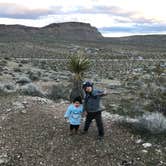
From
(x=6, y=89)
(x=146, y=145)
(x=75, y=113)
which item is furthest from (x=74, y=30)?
(x=146, y=145)

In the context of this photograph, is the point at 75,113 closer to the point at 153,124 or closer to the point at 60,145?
the point at 60,145

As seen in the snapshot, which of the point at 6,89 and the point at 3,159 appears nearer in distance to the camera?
the point at 3,159

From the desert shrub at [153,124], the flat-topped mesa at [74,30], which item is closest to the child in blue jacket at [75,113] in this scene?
the desert shrub at [153,124]

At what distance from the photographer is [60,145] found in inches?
358

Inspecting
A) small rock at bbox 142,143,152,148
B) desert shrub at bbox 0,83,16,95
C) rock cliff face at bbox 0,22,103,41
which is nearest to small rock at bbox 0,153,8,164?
small rock at bbox 142,143,152,148

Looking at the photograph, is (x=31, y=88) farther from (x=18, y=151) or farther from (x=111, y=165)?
(x=111, y=165)

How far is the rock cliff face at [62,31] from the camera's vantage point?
12988 centimetres

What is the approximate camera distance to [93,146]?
9.05m

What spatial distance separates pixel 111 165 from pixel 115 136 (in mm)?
1215

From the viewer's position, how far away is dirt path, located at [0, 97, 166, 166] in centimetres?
862

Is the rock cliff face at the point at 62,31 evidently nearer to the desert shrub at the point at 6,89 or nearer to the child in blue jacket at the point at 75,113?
the desert shrub at the point at 6,89

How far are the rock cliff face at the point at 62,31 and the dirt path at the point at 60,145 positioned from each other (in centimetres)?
11427

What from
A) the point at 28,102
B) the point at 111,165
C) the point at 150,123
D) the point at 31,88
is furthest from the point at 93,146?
the point at 31,88

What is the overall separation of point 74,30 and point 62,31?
7.56 metres
